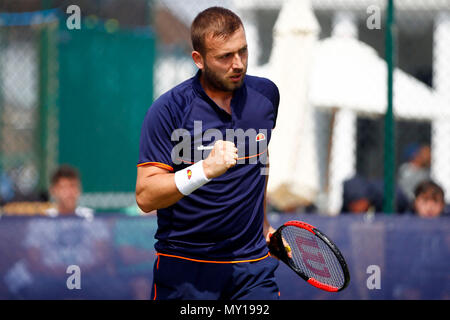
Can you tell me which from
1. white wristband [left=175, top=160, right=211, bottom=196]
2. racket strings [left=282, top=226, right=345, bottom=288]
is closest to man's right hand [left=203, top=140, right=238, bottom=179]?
white wristband [left=175, top=160, right=211, bottom=196]

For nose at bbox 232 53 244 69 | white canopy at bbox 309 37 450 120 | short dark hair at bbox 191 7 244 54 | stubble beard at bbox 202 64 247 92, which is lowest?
stubble beard at bbox 202 64 247 92

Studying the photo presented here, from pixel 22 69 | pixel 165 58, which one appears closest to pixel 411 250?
pixel 165 58

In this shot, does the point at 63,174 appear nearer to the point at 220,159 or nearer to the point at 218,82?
the point at 218,82

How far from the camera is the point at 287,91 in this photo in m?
6.11

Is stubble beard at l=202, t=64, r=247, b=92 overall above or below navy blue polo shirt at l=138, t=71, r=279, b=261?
above

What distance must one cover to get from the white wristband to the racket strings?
2.78 feet

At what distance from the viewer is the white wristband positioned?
2980 mm

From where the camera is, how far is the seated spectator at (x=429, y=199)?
5.82 meters

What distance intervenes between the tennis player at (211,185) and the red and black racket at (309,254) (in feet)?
0.82

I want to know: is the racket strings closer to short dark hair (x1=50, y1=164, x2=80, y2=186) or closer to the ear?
the ear

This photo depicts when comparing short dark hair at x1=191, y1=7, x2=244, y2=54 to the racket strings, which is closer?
short dark hair at x1=191, y1=7, x2=244, y2=54
